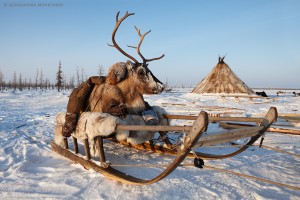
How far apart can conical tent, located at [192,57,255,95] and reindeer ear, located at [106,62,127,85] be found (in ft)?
54.4

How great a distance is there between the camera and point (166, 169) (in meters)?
2.62

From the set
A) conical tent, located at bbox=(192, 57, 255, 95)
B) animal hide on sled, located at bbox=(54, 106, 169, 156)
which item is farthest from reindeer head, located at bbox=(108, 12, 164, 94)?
conical tent, located at bbox=(192, 57, 255, 95)

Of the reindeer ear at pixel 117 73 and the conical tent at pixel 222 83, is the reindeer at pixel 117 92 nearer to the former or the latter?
the reindeer ear at pixel 117 73

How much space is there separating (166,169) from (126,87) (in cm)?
186

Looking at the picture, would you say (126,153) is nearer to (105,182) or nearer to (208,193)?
(105,182)

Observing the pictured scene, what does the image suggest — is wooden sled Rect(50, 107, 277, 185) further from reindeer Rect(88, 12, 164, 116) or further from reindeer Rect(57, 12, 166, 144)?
reindeer Rect(88, 12, 164, 116)

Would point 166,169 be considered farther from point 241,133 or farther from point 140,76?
point 140,76

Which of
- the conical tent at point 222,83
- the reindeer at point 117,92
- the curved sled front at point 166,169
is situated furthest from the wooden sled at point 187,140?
the conical tent at point 222,83

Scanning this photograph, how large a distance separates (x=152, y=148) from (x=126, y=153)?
1.55ft

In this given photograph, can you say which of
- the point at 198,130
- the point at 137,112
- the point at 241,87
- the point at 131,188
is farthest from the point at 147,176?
the point at 241,87

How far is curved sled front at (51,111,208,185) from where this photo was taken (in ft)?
7.72

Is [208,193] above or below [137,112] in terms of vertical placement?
below

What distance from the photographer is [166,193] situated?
2.92m

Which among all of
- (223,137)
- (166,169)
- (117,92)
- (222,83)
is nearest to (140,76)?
(117,92)
